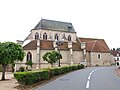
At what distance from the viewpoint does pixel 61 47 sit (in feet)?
207

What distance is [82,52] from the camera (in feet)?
215

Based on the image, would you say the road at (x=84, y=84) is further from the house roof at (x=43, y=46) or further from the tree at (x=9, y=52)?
the house roof at (x=43, y=46)

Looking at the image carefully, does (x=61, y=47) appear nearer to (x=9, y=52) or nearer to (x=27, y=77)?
(x=9, y=52)

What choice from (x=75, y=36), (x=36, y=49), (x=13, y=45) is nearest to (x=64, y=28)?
(x=75, y=36)

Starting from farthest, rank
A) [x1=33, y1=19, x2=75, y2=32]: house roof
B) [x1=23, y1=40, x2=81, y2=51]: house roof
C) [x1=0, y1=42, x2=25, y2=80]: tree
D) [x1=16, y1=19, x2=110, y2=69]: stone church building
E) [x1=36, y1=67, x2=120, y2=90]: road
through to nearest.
Answer: [x1=33, y1=19, x2=75, y2=32]: house roof
[x1=23, y1=40, x2=81, y2=51]: house roof
[x1=16, y1=19, x2=110, y2=69]: stone church building
[x1=0, y1=42, x2=25, y2=80]: tree
[x1=36, y1=67, x2=120, y2=90]: road

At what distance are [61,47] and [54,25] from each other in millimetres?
11004

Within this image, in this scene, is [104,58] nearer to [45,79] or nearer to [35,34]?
[35,34]

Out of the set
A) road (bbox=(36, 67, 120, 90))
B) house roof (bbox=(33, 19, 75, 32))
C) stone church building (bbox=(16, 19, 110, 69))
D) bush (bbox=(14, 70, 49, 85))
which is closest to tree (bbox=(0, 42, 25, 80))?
road (bbox=(36, 67, 120, 90))

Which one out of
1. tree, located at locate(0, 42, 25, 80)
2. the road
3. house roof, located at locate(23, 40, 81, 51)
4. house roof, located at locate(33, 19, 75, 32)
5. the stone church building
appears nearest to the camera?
the road

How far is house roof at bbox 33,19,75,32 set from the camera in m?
67.7

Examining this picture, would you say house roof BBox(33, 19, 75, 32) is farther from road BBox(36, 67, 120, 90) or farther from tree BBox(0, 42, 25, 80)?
road BBox(36, 67, 120, 90)

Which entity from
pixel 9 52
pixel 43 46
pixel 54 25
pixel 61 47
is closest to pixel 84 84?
pixel 9 52

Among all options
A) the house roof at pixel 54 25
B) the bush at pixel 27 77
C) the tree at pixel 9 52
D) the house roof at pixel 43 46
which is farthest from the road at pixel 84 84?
the house roof at pixel 54 25

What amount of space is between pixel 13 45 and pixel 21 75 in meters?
10.0
